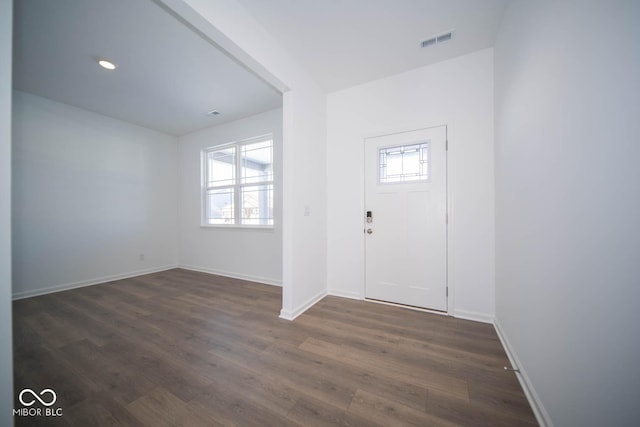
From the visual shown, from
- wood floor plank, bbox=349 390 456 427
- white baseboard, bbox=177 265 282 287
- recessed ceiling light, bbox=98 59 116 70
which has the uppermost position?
recessed ceiling light, bbox=98 59 116 70

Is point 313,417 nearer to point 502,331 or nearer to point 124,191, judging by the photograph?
point 502,331

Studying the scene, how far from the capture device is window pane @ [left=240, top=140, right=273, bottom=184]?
3.89m

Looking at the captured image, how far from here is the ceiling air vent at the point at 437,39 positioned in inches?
82.3

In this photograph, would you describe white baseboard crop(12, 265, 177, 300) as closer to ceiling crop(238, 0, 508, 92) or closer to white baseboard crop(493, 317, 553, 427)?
ceiling crop(238, 0, 508, 92)

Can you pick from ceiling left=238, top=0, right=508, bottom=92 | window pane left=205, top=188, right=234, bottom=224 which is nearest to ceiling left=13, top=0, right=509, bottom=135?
ceiling left=238, top=0, right=508, bottom=92

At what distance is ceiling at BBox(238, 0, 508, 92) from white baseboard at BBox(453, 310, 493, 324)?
289 cm

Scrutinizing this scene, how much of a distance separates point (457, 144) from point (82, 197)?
588 centimetres

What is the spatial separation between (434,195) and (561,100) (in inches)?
59.2

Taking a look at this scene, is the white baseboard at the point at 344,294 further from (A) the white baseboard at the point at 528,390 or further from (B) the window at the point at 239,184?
(B) the window at the point at 239,184

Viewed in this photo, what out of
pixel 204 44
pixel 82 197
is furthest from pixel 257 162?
pixel 82 197

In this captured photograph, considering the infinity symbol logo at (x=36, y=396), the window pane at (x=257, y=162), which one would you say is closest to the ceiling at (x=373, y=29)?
the window pane at (x=257, y=162)

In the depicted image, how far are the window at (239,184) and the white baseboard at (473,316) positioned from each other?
301cm

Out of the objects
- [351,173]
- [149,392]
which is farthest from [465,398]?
[351,173]

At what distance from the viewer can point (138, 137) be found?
4.29 metres
